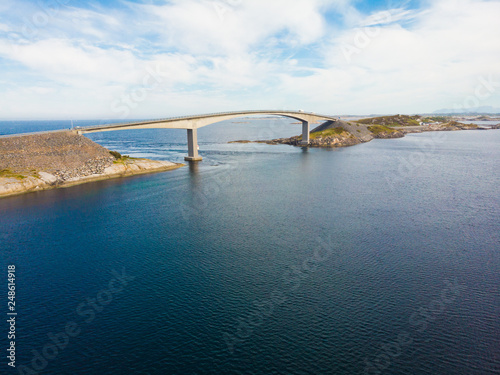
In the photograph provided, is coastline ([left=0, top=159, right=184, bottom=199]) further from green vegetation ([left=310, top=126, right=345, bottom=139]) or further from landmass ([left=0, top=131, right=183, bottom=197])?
green vegetation ([left=310, top=126, right=345, bottom=139])

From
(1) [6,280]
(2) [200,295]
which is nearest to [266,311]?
(2) [200,295]

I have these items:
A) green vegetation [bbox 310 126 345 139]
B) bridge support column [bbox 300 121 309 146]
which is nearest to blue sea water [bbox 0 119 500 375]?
bridge support column [bbox 300 121 309 146]

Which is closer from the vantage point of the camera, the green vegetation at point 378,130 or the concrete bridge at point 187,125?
the concrete bridge at point 187,125

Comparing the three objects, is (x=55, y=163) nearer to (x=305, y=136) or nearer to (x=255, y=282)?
(x=255, y=282)

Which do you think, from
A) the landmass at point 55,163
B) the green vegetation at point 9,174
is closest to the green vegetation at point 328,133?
the landmass at point 55,163

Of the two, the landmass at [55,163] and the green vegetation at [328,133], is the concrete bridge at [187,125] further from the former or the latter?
the green vegetation at [328,133]

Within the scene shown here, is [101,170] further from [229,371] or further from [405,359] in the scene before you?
[405,359]
